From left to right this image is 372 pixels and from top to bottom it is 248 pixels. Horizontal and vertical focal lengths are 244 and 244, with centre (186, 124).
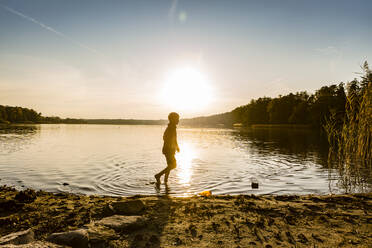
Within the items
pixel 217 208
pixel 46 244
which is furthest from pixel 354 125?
pixel 46 244

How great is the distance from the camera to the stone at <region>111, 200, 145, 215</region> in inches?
240

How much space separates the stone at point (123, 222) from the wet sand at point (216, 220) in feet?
0.22

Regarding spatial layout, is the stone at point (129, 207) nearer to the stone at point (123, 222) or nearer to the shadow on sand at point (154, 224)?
the shadow on sand at point (154, 224)

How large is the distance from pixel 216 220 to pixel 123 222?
2.14 meters

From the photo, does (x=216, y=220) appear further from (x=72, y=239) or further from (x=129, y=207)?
(x=72, y=239)

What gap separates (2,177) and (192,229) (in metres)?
12.0

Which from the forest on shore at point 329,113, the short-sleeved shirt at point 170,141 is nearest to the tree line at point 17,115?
the forest on shore at point 329,113

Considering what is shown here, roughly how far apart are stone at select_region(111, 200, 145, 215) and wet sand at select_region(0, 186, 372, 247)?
0.04m

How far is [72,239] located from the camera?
14.7 feet

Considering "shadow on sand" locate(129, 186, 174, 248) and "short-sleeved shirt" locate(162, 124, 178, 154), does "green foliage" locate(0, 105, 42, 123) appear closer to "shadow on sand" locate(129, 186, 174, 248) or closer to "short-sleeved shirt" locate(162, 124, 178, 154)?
"short-sleeved shirt" locate(162, 124, 178, 154)

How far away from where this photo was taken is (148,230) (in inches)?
206

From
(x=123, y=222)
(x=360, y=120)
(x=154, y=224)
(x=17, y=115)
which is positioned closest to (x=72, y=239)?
(x=123, y=222)

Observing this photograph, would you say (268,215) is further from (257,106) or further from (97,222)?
(257,106)

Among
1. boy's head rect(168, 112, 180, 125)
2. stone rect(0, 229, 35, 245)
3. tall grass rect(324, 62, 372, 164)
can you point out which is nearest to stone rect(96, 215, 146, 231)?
stone rect(0, 229, 35, 245)
